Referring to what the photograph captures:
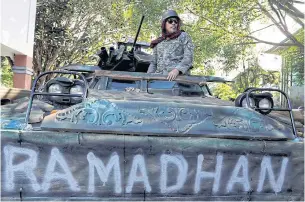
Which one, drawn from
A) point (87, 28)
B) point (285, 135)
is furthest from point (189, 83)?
point (87, 28)

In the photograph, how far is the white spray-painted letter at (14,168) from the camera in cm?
286

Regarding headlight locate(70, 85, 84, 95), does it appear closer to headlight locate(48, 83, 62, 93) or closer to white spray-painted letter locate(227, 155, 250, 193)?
headlight locate(48, 83, 62, 93)

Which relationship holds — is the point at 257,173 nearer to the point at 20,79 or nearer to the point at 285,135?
the point at 285,135

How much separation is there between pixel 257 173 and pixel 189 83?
197 cm

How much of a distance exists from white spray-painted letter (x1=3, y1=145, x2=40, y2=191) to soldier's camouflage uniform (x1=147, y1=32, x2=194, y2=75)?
2492 mm

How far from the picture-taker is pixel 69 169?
114 inches

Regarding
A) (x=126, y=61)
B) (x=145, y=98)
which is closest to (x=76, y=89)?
(x=145, y=98)

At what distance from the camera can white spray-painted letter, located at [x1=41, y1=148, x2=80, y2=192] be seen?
9.46 feet

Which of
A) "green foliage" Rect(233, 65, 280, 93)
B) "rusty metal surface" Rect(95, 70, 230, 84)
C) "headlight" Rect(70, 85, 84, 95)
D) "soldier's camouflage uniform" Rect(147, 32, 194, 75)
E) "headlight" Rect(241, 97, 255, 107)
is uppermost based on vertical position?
"green foliage" Rect(233, 65, 280, 93)

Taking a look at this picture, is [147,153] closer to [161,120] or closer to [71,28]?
[161,120]

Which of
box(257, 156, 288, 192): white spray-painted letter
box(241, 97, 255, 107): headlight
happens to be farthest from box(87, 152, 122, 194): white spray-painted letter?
box(241, 97, 255, 107): headlight

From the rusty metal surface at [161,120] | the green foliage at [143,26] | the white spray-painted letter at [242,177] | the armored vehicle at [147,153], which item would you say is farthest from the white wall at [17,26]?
the white spray-painted letter at [242,177]

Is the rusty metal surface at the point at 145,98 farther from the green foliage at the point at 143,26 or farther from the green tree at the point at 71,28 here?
the green tree at the point at 71,28

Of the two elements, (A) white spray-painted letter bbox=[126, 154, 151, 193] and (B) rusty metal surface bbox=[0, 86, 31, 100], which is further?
(B) rusty metal surface bbox=[0, 86, 31, 100]
